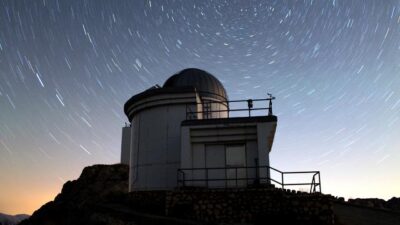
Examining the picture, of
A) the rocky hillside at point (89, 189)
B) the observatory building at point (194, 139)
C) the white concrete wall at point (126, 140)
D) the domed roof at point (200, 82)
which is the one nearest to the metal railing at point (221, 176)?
the observatory building at point (194, 139)

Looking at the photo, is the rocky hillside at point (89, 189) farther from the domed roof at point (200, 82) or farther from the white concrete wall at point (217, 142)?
the white concrete wall at point (217, 142)

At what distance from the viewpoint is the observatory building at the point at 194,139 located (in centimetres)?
1413

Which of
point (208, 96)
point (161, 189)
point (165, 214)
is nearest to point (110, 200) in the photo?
point (161, 189)

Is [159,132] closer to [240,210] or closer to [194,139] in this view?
[194,139]

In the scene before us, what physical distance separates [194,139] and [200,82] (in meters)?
5.39

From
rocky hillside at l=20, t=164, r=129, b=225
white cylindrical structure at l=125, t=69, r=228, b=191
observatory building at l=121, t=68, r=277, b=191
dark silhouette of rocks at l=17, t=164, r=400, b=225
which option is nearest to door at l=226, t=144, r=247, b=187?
observatory building at l=121, t=68, r=277, b=191

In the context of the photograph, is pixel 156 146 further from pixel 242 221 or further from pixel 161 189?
pixel 242 221

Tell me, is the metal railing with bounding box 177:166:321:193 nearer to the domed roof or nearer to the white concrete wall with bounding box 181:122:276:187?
the white concrete wall with bounding box 181:122:276:187

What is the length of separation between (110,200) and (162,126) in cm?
487

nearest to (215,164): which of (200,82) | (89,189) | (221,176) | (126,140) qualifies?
(221,176)

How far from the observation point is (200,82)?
1922cm

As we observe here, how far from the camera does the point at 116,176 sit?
38.9 m

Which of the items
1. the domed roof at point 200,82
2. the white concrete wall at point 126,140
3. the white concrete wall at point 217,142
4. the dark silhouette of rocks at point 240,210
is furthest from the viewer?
the white concrete wall at point 126,140

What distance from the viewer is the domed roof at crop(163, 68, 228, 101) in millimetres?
18984
